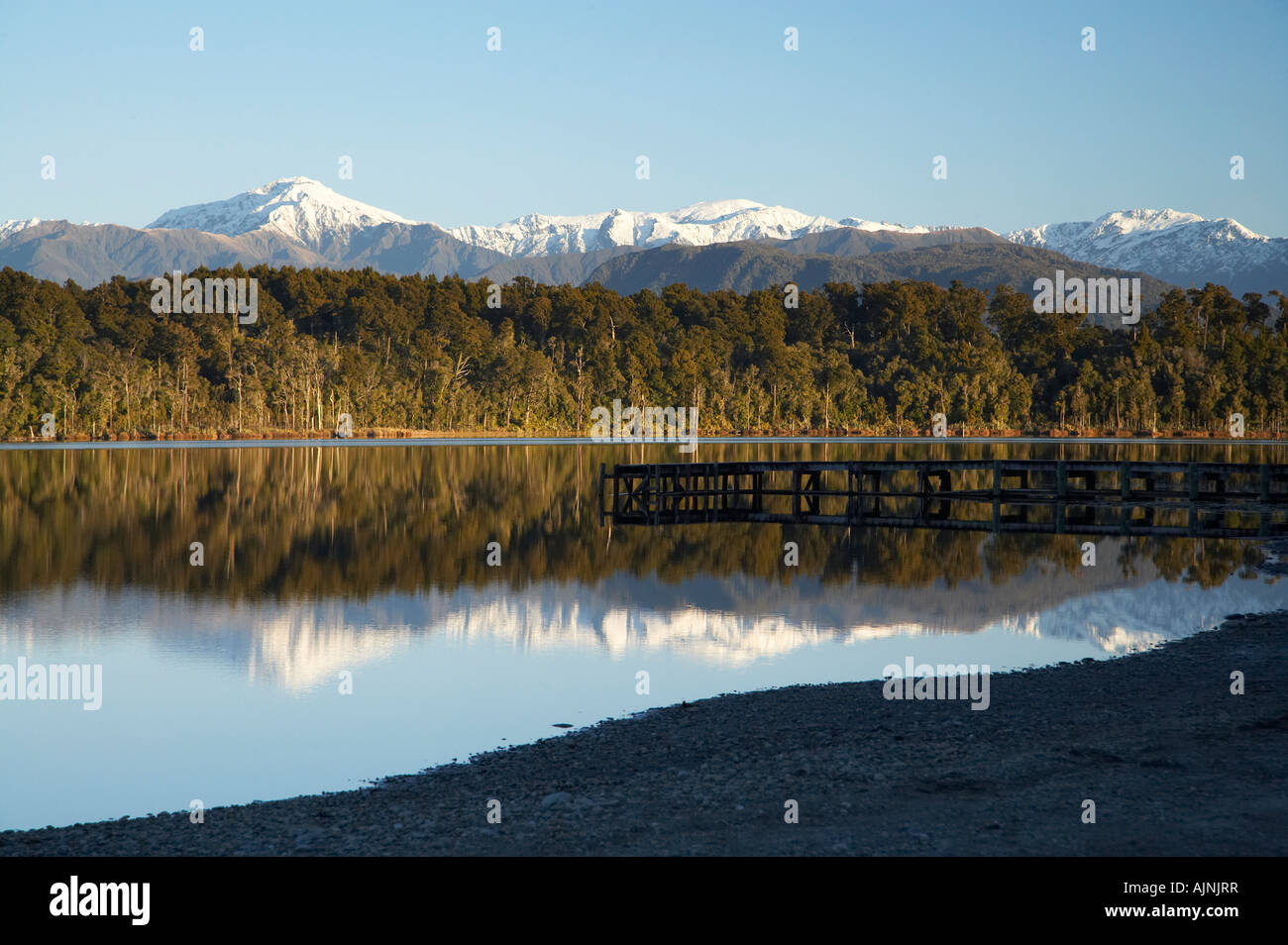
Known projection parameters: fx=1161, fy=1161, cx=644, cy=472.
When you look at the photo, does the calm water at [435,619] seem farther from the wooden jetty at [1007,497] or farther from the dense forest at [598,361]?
the dense forest at [598,361]

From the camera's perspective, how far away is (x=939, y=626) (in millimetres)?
27594

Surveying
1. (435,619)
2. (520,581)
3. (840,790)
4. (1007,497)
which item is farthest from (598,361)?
(840,790)

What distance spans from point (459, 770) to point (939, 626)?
50.0ft

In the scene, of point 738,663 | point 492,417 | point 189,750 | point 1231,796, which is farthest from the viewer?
point 492,417

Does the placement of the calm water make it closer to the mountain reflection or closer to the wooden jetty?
the mountain reflection

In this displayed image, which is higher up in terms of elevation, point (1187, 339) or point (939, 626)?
point (1187, 339)

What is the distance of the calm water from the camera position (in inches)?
683

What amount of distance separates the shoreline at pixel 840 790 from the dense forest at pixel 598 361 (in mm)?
114682

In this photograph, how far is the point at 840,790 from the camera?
13211 millimetres

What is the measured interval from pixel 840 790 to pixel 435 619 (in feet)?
55.3

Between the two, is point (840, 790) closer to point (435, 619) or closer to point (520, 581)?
point (435, 619)
